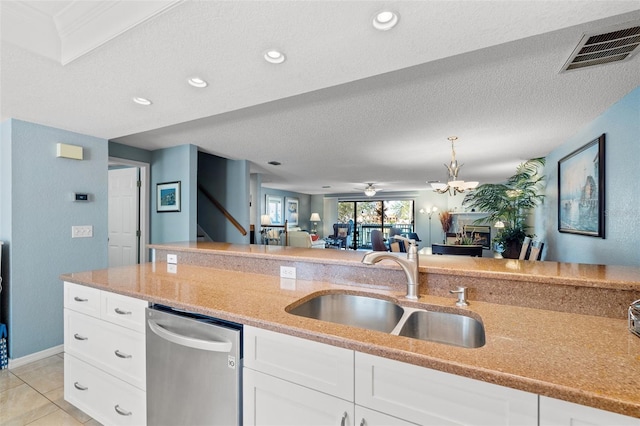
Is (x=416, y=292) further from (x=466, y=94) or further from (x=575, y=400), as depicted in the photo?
(x=466, y=94)

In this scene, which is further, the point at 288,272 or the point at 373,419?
the point at 288,272

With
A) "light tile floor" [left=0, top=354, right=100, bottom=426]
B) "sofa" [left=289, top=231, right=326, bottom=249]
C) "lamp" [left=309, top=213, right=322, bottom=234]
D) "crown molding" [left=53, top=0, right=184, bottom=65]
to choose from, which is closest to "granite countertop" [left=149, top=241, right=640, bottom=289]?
"crown molding" [left=53, top=0, right=184, bottom=65]

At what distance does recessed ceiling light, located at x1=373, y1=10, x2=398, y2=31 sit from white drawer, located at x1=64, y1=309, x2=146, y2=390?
1.89 metres

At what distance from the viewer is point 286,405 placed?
1.07 metres

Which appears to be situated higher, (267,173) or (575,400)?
(267,173)

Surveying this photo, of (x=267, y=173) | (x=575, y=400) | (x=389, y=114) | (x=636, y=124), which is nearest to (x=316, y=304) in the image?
(x=575, y=400)

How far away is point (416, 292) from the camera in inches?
55.0

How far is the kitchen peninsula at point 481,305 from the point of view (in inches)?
29.5

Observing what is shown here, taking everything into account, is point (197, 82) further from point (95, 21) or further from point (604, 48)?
point (604, 48)

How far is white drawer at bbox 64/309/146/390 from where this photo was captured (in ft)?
4.95

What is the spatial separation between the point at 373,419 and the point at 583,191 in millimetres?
3295

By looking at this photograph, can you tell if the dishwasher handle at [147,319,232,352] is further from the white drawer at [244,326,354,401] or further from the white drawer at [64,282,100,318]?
the white drawer at [64,282,100,318]

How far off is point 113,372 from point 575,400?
2.04 metres

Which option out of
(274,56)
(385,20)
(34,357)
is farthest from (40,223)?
(385,20)
